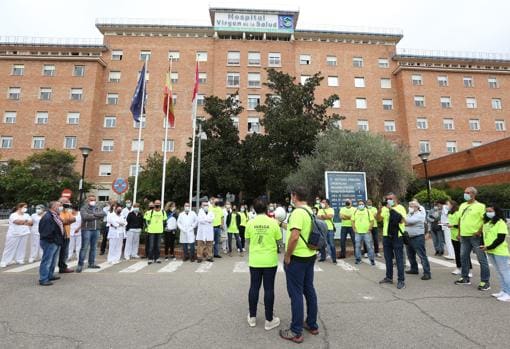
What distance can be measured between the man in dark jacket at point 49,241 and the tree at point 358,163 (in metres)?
15.8

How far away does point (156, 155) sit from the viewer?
1302 inches

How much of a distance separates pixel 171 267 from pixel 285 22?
40519 millimetres

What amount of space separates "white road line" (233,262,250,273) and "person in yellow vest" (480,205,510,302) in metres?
5.43

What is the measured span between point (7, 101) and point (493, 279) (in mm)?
48440

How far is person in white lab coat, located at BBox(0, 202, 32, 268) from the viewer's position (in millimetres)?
8914

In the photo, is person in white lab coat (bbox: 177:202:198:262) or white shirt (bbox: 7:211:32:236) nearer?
white shirt (bbox: 7:211:32:236)

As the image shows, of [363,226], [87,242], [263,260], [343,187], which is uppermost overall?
[343,187]

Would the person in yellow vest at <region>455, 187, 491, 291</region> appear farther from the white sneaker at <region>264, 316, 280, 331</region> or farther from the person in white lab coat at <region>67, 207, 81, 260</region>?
the person in white lab coat at <region>67, 207, 81, 260</region>

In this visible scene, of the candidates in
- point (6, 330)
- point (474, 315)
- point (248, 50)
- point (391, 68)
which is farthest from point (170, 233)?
point (391, 68)

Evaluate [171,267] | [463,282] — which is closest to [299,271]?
[463,282]

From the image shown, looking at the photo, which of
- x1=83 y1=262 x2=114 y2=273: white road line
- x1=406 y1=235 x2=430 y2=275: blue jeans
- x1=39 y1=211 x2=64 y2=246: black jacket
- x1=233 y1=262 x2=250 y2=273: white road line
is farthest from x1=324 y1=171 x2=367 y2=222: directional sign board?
x1=39 y1=211 x2=64 y2=246: black jacket

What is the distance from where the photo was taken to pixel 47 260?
255 inches

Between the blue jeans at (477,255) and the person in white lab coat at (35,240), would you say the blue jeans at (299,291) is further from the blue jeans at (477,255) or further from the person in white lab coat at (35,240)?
the person in white lab coat at (35,240)

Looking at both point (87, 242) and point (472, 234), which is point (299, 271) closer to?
point (472, 234)
